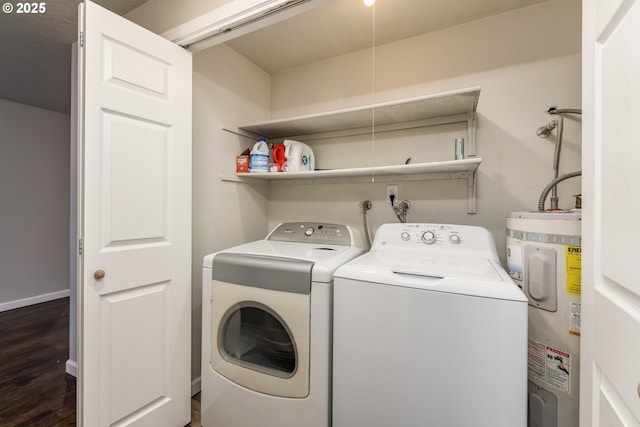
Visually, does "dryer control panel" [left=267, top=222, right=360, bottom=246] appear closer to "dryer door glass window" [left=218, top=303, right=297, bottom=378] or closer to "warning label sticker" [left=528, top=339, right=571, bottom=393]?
"dryer door glass window" [left=218, top=303, right=297, bottom=378]

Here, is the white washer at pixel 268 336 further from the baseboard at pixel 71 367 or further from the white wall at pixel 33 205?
the white wall at pixel 33 205

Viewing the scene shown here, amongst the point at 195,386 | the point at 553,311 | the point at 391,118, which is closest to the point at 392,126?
the point at 391,118

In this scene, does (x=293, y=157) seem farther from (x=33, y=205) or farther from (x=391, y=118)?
(x=33, y=205)

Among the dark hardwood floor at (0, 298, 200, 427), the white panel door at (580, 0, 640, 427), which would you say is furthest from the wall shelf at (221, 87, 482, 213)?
the dark hardwood floor at (0, 298, 200, 427)

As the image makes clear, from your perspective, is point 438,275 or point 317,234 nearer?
point 438,275

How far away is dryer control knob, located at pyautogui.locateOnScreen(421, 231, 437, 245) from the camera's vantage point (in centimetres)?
147

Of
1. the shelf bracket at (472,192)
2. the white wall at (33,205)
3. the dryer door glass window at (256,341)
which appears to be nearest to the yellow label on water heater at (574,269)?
the shelf bracket at (472,192)

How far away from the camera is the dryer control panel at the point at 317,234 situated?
5.75ft

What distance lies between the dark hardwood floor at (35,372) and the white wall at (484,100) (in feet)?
6.94

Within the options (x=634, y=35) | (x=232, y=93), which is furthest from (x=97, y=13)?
(x=634, y=35)

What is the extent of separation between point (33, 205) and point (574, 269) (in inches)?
200

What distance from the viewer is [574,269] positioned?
1050mm

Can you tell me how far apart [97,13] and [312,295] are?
5.01 feet

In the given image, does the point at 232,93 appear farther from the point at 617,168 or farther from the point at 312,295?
the point at 617,168
